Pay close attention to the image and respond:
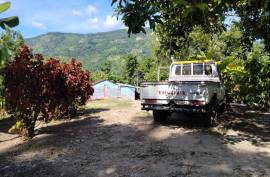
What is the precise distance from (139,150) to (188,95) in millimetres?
3724

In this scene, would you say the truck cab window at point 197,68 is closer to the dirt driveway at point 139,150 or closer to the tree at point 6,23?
the dirt driveway at point 139,150

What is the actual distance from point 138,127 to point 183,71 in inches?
144

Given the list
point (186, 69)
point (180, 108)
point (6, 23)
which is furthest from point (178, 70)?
point (6, 23)

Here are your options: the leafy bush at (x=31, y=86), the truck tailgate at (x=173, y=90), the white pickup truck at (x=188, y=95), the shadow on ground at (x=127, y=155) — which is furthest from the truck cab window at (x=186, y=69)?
the leafy bush at (x=31, y=86)

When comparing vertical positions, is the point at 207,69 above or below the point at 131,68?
below

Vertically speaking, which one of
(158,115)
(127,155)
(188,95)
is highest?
(188,95)

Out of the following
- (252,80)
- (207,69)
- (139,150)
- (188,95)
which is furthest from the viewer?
(252,80)

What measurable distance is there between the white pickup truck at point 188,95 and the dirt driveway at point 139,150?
619 millimetres

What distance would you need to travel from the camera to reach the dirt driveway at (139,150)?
→ 27.1 feet

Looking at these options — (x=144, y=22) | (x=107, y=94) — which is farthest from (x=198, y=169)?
Answer: (x=107, y=94)

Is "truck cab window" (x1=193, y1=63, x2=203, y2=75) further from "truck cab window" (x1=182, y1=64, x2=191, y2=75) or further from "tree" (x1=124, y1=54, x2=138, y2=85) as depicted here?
"tree" (x1=124, y1=54, x2=138, y2=85)

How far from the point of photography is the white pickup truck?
12898mm

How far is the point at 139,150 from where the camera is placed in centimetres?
1001

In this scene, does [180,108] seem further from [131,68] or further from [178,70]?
[131,68]
